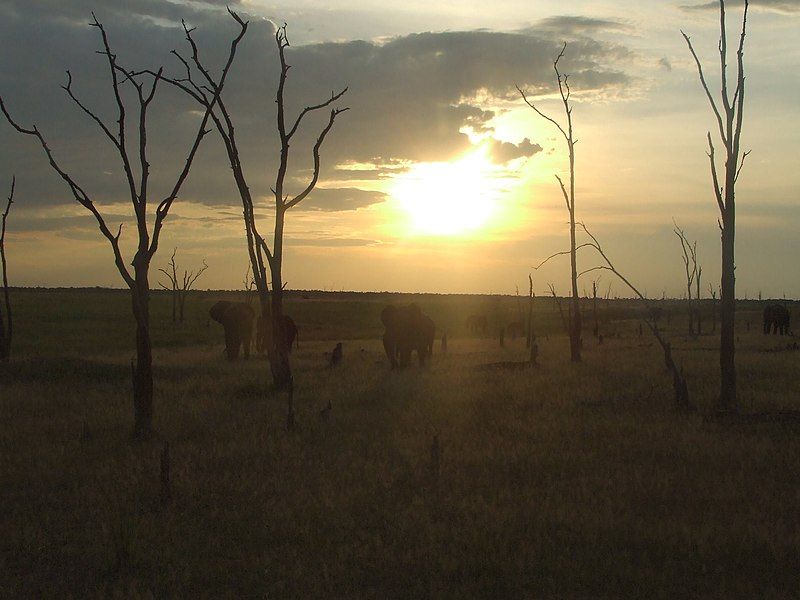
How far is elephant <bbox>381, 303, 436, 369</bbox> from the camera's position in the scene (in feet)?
79.7

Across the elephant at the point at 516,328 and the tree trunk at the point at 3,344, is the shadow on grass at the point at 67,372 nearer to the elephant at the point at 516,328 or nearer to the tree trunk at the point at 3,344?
the tree trunk at the point at 3,344

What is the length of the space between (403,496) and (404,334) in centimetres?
1543

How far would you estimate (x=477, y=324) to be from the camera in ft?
211

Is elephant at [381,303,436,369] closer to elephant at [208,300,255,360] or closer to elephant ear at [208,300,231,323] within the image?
elephant at [208,300,255,360]

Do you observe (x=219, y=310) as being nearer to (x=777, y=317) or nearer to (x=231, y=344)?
(x=231, y=344)

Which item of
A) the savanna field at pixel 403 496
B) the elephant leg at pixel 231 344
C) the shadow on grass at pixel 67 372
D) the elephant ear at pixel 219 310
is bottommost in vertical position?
the savanna field at pixel 403 496

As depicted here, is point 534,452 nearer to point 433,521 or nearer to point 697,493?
point 697,493

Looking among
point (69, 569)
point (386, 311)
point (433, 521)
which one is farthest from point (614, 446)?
point (386, 311)

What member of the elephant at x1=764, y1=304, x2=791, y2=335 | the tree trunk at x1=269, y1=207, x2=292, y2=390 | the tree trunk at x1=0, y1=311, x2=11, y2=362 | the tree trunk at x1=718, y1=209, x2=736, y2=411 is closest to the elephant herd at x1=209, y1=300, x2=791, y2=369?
the tree trunk at x1=269, y1=207, x2=292, y2=390

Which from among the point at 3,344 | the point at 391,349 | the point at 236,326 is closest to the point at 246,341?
the point at 236,326

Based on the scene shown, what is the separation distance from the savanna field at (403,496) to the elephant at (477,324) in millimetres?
44503

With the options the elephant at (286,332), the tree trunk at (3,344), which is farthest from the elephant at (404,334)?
the tree trunk at (3,344)

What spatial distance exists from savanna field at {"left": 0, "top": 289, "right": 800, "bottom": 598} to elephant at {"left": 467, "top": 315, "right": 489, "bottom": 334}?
4450 cm

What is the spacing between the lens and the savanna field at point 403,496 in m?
6.66
